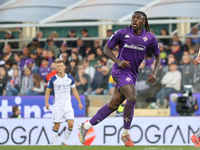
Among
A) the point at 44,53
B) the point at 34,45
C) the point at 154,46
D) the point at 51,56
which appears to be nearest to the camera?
the point at 154,46

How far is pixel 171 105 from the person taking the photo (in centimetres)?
1281

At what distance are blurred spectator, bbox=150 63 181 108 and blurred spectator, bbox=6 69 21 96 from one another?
154 inches

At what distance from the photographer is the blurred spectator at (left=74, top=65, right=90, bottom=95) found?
13.2 metres

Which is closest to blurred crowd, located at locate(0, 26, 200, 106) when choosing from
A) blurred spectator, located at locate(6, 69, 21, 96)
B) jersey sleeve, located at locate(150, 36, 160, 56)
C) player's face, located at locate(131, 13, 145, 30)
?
blurred spectator, located at locate(6, 69, 21, 96)

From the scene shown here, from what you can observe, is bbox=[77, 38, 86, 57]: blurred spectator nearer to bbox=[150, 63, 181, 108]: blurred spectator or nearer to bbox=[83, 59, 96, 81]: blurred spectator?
bbox=[83, 59, 96, 81]: blurred spectator

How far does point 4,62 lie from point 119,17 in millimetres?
4699

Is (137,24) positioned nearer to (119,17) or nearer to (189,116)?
(189,116)

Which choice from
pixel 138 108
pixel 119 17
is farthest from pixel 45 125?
pixel 119 17

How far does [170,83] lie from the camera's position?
12844 millimetres

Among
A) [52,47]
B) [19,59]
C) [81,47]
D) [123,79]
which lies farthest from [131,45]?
[52,47]

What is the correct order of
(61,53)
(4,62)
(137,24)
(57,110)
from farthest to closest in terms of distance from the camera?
(61,53) → (4,62) → (57,110) → (137,24)

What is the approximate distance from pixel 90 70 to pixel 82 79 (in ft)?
1.12

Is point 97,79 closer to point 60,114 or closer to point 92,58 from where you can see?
point 92,58

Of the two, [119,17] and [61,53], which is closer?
[61,53]
